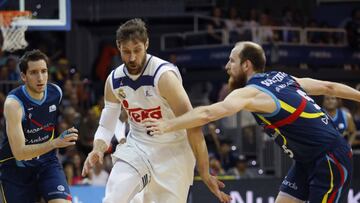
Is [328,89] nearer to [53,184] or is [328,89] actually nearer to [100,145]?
[100,145]

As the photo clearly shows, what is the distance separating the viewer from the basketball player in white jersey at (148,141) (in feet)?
23.1

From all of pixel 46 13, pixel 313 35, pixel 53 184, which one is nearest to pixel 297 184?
pixel 53 184

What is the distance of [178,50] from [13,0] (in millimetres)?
8043

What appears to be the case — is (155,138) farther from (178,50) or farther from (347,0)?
(347,0)

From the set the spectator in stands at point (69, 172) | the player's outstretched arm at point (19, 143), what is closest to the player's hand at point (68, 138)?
the player's outstretched arm at point (19, 143)

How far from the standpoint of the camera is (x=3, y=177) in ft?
27.1

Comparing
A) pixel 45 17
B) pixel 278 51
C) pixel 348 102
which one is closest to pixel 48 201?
pixel 45 17

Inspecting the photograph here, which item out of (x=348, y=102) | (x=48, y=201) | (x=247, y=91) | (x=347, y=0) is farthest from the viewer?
(x=347, y=0)

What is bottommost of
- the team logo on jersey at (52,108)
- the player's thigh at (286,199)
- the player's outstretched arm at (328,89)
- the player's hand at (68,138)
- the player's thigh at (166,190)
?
the player's thigh at (286,199)

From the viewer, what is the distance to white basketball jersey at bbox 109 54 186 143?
718 centimetres

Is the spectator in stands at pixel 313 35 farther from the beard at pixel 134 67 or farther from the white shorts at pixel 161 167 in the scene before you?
the beard at pixel 134 67

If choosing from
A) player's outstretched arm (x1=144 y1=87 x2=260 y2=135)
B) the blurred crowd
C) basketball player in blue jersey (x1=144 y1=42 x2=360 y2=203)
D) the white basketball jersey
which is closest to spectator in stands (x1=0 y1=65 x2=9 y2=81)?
the blurred crowd

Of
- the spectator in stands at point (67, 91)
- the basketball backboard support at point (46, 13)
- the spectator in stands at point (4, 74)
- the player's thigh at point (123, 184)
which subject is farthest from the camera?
the spectator in stands at point (4, 74)

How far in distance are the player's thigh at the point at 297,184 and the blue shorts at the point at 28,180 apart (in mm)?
2078
